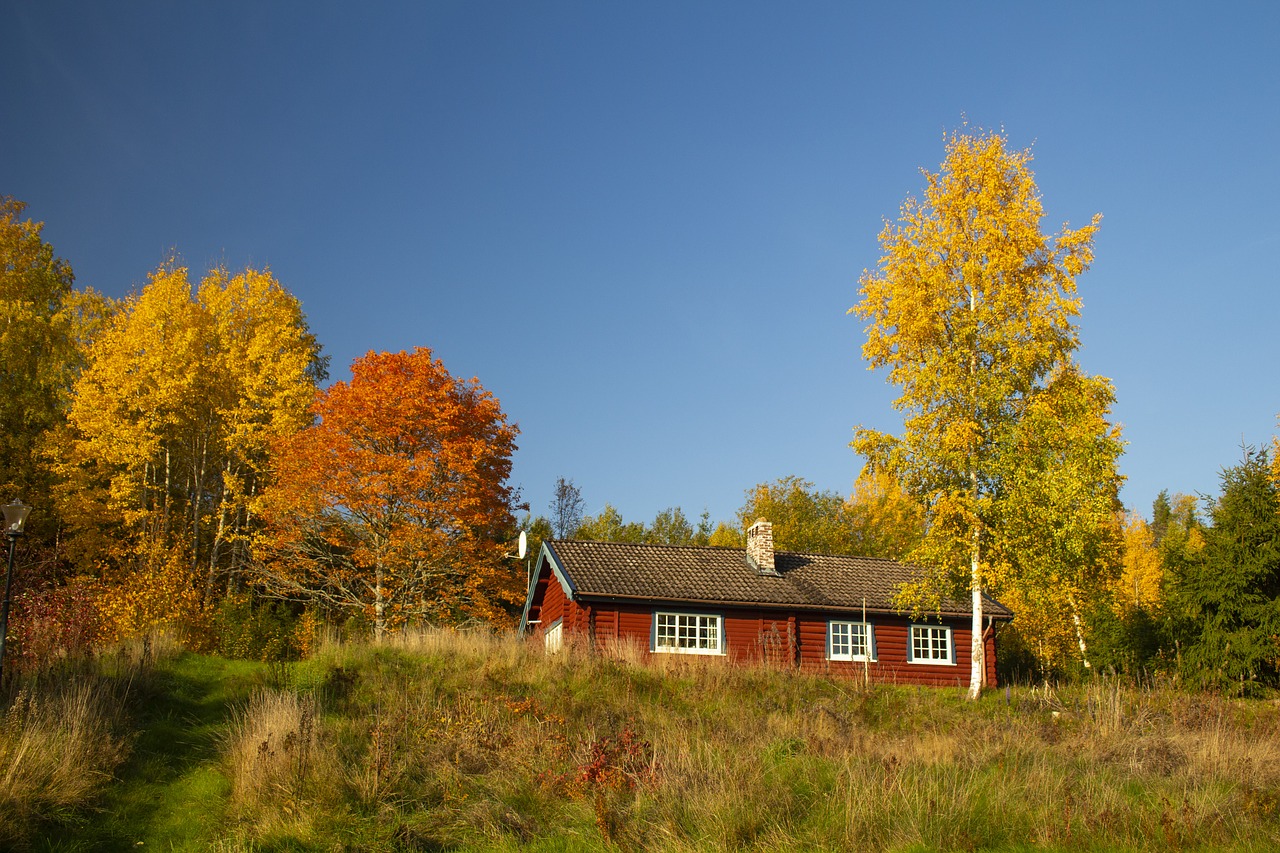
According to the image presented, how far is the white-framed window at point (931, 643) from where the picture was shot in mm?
28297

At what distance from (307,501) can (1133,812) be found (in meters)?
24.1

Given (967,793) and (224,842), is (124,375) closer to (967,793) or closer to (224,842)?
(224,842)

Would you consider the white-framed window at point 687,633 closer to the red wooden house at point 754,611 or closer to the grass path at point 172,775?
the red wooden house at point 754,611

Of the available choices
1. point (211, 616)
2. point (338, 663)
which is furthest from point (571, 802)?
point (211, 616)

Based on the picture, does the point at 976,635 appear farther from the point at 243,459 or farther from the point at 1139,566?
the point at 1139,566

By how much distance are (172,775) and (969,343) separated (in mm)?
19728

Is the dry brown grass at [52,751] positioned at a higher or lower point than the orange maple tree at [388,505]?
lower

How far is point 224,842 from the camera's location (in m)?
9.88

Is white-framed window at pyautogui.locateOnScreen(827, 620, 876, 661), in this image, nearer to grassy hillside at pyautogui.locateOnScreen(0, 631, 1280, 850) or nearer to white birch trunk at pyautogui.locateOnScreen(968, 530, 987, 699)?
white birch trunk at pyautogui.locateOnScreen(968, 530, 987, 699)

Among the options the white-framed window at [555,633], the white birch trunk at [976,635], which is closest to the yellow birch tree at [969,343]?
the white birch trunk at [976,635]

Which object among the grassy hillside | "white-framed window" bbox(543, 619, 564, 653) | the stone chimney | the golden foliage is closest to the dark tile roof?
the stone chimney

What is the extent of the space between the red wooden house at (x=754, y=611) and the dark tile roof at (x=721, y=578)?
1.4 inches

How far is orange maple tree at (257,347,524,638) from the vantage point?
92.4 ft

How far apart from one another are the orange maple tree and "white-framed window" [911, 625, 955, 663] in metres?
12.7
